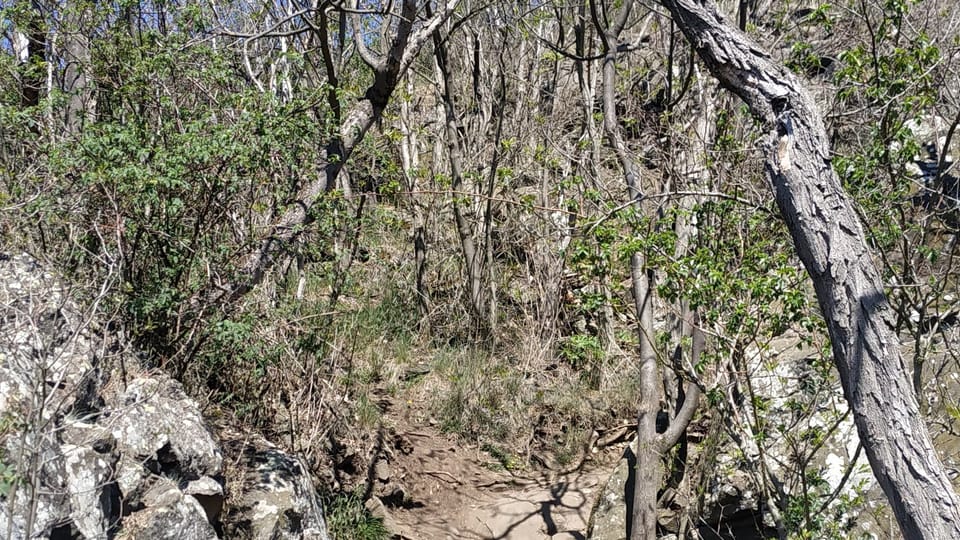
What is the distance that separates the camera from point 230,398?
6246 mm

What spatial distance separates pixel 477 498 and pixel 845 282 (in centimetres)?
581

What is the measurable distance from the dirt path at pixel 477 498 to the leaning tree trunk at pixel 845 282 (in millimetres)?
4936

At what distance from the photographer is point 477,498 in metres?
8.08

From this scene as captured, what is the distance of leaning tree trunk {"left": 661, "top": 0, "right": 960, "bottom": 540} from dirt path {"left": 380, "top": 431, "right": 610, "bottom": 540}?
4936 mm

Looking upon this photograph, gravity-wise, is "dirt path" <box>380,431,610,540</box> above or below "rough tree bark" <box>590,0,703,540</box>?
below

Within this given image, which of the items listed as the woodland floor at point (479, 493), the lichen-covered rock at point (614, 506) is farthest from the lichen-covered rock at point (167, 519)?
the lichen-covered rock at point (614, 506)

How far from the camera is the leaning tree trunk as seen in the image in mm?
2662

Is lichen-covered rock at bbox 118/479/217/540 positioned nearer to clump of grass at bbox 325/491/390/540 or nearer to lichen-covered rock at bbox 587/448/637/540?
clump of grass at bbox 325/491/390/540

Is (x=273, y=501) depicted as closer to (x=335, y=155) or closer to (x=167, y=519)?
(x=167, y=519)

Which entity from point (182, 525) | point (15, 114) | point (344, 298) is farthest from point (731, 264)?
point (344, 298)

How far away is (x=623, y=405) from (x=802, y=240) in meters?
6.17

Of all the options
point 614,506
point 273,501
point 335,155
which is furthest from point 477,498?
point 335,155

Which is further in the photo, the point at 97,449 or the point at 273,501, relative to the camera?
the point at 273,501

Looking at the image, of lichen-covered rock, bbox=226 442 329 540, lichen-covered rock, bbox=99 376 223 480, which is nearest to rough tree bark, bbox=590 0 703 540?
lichen-covered rock, bbox=226 442 329 540
